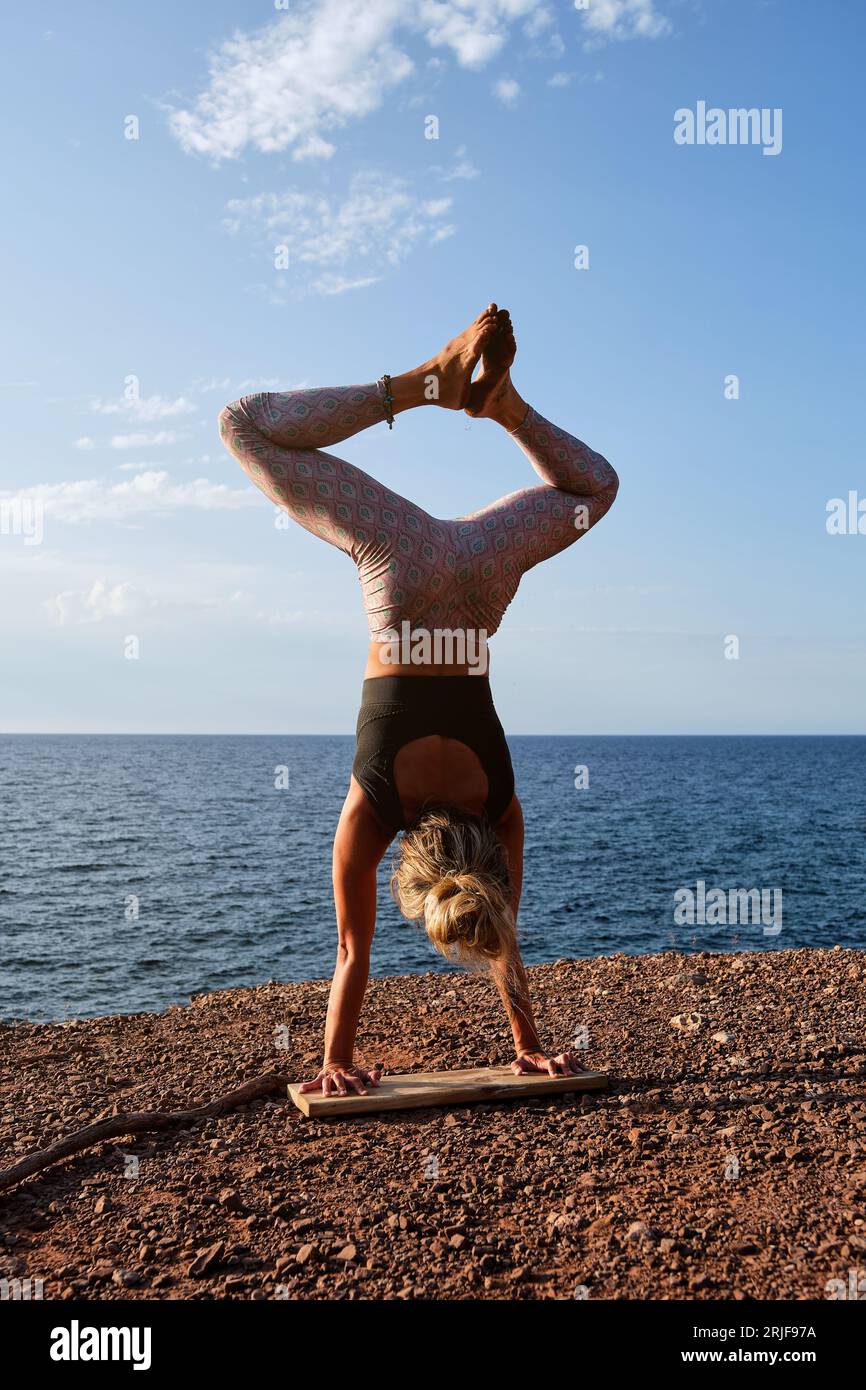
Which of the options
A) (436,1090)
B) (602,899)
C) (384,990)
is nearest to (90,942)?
(602,899)

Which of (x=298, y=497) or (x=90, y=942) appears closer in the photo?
(x=298, y=497)

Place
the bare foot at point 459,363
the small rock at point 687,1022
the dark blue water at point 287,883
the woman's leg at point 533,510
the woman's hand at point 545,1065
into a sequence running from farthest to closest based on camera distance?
1. the dark blue water at point 287,883
2. the small rock at point 687,1022
3. the woman's hand at point 545,1065
4. the woman's leg at point 533,510
5. the bare foot at point 459,363

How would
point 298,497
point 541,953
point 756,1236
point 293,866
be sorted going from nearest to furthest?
point 756,1236, point 298,497, point 541,953, point 293,866

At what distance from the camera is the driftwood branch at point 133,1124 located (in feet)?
14.1

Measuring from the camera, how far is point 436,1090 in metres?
5.02

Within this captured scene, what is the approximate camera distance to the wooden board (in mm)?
4875

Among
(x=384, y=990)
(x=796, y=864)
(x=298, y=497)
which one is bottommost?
(x=796, y=864)

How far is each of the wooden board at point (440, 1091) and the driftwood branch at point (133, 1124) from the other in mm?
294

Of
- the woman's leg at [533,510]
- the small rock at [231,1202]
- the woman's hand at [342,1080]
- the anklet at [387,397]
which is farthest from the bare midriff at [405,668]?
the small rock at [231,1202]

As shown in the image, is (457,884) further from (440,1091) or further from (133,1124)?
(133,1124)

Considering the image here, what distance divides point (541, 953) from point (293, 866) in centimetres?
1707

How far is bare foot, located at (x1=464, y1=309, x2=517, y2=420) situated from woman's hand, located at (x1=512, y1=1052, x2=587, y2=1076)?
3.41 metres

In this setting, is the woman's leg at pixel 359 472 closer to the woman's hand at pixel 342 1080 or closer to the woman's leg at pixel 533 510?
the woman's leg at pixel 533 510
